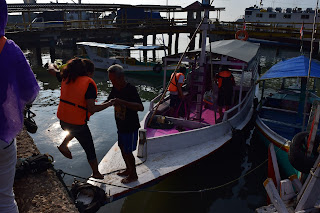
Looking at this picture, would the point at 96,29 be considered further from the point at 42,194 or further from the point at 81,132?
the point at 42,194

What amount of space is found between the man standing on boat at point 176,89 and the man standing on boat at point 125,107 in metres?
3.31

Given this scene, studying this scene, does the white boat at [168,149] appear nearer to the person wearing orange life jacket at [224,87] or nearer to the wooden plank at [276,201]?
the person wearing orange life jacket at [224,87]

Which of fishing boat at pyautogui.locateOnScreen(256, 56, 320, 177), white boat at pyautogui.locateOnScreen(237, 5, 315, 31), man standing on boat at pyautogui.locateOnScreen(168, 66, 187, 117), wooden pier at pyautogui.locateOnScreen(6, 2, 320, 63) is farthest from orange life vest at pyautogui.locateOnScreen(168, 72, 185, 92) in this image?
white boat at pyautogui.locateOnScreen(237, 5, 315, 31)

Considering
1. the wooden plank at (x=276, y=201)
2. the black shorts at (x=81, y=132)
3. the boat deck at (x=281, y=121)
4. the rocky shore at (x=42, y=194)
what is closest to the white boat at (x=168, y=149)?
the black shorts at (x=81, y=132)

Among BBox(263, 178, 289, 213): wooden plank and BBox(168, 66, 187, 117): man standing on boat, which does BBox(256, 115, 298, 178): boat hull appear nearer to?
BBox(168, 66, 187, 117): man standing on boat

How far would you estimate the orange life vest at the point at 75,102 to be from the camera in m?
3.85

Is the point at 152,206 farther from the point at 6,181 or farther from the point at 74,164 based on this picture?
the point at 6,181

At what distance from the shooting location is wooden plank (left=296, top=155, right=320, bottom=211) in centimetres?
355

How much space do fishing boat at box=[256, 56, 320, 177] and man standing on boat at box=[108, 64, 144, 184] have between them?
3.50 metres

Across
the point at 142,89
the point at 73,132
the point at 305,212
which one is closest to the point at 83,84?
the point at 73,132

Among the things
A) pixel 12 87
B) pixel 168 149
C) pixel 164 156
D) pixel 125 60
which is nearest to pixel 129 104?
pixel 12 87

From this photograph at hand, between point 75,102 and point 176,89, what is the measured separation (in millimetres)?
4256

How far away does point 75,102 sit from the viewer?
3.89 meters

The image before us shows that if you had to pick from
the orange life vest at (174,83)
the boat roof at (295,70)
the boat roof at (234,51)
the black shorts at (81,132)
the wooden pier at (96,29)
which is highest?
the wooden pier at (96,29)
